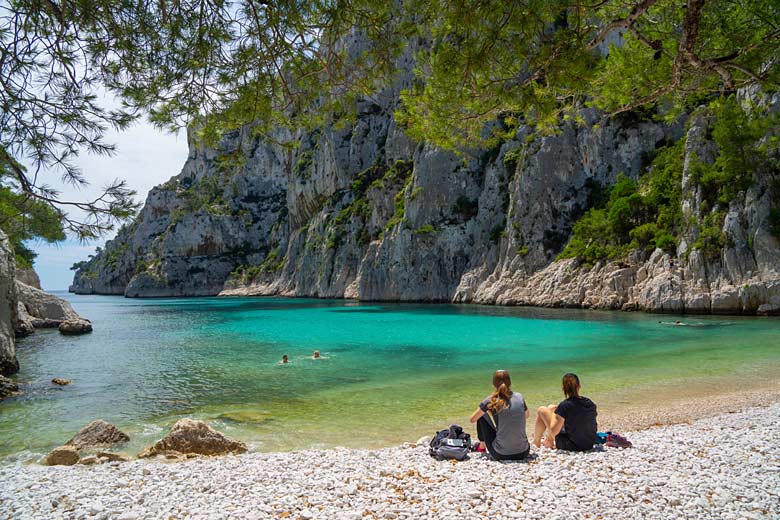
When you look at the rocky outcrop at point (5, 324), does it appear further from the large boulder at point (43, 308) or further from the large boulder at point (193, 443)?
the large boulder at point (43, 308)

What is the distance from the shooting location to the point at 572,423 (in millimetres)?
6422

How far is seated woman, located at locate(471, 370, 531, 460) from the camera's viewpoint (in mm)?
6070

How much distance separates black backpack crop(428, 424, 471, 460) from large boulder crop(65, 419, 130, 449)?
6.34m

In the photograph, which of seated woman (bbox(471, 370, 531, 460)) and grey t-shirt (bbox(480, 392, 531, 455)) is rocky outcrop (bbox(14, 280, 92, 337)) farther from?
grey t-shirt (bbox(480, 392, 531, 455))

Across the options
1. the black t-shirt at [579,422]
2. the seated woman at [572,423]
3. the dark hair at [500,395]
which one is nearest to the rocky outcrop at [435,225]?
the dark hair at [500,395]

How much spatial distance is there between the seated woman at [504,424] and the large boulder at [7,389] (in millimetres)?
13666

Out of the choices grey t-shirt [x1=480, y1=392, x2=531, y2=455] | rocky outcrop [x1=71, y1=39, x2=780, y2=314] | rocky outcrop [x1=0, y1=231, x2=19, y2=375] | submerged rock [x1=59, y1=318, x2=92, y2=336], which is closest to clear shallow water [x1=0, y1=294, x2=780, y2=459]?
rocky outcrop [x1=0, y1=231, x2=19, y2=375]

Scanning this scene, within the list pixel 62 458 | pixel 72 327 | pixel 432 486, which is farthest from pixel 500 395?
pixel 72 327

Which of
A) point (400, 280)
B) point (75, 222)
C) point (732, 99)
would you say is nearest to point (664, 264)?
point (732, 99)

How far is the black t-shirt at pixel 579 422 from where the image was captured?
6324 millimetres

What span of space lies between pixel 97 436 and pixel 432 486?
7086 mm

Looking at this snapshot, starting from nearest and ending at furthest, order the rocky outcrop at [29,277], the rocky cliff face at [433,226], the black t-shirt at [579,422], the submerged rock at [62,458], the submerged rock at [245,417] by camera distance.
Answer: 1. the black t-shirt at [579,422]
2. the submerged rock at [62,458]
3. the submerged rock at [245,417]
4. the rocky cliff face at [433,226]
5. the rocky outcrop at [29,277]

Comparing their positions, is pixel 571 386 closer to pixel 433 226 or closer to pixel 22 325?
pixel 22 325

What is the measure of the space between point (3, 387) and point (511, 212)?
4677 cm
